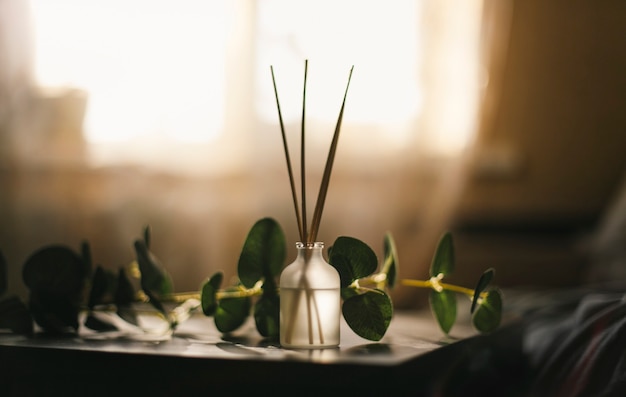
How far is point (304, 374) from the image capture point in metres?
0.54

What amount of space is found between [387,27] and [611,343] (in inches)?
53.4

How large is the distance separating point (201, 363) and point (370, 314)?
16 centimetres

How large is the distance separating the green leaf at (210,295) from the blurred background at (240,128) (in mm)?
1108

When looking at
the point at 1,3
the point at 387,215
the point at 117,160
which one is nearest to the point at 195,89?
the point at 117,160

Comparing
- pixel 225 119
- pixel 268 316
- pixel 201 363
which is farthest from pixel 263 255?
pixel 225 119

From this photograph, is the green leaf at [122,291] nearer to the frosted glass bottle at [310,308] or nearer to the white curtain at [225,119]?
the frosted glass bottle at [310,308]

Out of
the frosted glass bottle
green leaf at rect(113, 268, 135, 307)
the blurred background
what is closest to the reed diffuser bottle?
the frosted glass bottle

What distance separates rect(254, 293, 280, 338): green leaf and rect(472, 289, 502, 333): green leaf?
19 cm

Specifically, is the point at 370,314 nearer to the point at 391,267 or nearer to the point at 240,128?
the point at 391,267

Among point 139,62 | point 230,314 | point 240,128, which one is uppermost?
point 139,62

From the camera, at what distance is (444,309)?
0.76m

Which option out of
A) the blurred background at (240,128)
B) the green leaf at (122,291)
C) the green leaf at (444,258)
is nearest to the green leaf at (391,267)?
the green leaf at (444,258)

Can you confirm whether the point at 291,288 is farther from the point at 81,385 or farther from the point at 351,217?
the point at 351,217

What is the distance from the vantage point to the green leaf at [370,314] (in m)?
0.66
